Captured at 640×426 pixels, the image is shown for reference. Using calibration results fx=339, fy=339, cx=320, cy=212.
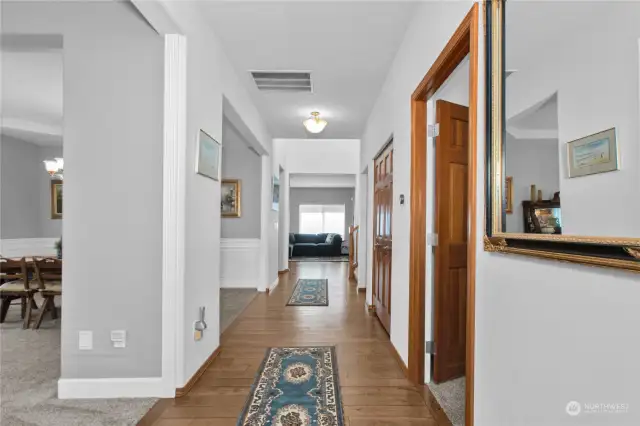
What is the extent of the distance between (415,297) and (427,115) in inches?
49.4

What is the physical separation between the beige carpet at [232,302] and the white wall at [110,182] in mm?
1380

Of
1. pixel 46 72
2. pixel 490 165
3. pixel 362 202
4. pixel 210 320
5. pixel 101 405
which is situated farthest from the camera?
pixel 362 202

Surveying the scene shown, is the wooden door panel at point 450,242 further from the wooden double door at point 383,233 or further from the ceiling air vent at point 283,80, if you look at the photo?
the ceiling air vent at point 283,80

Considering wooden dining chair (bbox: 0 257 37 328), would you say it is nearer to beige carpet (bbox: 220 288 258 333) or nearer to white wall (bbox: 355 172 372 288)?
beige carpet (bbox: 220 288 258 333)

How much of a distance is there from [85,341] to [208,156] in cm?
146

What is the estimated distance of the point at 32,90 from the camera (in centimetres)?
401

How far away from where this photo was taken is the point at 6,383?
7.57 ft

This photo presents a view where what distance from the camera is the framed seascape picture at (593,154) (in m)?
0.75

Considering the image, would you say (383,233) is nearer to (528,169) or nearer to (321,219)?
(528,169)

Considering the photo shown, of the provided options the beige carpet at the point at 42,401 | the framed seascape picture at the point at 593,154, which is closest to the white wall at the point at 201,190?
the beige carpet at the point at 42,401

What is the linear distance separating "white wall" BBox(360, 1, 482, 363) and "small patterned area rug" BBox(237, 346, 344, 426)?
629 millimetres

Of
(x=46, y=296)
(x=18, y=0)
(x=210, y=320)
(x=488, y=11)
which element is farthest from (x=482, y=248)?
(x=46, y=296)

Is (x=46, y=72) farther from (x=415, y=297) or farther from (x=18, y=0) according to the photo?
(x=415, y=297)

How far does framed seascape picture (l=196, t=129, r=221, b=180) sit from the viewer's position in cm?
237
